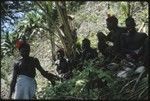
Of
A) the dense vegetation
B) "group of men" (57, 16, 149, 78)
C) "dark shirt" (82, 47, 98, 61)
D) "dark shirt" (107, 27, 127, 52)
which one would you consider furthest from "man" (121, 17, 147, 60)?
"dark shirt" (82, 47, 98, 61)

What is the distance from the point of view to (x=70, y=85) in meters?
8.02

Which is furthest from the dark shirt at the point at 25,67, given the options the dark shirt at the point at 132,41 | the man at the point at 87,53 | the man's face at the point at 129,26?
the man at the point at 87,53

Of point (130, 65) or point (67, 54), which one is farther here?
point (67, 54)

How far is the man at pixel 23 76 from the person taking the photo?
299 inches

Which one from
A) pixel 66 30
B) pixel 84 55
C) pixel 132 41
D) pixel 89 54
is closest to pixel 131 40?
pixel 132 41

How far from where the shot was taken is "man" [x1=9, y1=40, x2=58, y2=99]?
25.0 feet

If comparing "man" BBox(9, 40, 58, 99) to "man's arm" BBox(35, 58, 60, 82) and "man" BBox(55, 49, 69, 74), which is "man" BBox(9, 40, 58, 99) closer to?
"man's arm" BBox(35, 58, 60, 82)

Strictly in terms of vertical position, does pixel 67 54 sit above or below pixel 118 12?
below

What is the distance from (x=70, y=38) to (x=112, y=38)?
7.18 ft

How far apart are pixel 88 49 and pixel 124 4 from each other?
3.32 m

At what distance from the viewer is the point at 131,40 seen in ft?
28.3

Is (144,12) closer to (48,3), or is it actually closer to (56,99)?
(48,3)

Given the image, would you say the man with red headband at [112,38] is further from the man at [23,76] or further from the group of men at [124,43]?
the man at [23,76]

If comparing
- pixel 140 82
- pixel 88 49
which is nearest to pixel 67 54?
pixel 88 49
